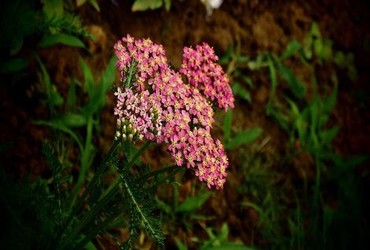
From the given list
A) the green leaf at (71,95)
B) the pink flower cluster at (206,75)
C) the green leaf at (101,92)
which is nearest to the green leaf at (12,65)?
the green leaf at (71,95)

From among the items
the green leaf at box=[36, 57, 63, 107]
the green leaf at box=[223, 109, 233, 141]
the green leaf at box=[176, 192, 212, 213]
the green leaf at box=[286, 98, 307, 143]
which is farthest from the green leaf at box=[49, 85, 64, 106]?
the green leaf at box=[286, 98, 307, 143]

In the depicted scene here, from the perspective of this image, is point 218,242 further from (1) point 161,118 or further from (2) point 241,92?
(1) point 161,118

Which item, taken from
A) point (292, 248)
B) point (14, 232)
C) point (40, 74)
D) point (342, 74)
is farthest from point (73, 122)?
point (342, 74)

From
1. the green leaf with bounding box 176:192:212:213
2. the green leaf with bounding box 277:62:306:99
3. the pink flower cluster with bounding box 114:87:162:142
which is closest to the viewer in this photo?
the pink flower cluster with bounding box 114:87:162:142

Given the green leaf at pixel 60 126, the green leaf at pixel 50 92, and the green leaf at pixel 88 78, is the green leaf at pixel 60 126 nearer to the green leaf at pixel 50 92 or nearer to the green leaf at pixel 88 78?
the green leaf at pixel 50 92

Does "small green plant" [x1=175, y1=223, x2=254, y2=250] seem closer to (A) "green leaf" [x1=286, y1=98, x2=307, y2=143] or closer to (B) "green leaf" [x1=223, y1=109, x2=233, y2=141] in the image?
(B) "green leaf" [x1=223, y1=109, x2=233, y2=141]

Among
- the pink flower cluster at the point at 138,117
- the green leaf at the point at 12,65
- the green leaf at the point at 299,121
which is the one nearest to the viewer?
the pink flower cluster at the point at 138,117
